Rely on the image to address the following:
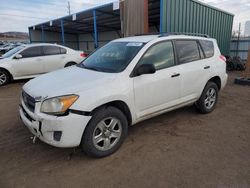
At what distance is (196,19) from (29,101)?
9.53 metres

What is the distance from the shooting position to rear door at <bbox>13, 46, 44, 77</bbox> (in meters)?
7.95

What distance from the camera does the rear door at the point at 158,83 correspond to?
3189mm

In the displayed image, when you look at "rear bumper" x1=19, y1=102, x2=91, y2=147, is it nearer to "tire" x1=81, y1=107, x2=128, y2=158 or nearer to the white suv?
the white suv

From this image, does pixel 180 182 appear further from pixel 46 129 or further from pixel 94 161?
pixel 46 129

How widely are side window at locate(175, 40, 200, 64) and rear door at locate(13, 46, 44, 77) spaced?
628 centimetres

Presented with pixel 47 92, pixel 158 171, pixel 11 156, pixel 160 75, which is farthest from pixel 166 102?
pixel 11 156

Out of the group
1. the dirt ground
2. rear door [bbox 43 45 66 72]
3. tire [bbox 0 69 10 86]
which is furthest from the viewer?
rear door [bbox 43 45 66 72]

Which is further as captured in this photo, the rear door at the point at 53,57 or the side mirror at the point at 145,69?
the rear door at the point at 53,57

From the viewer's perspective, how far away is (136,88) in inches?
122

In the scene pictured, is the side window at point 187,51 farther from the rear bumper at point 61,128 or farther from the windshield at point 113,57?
the rear bumper at point 61,128

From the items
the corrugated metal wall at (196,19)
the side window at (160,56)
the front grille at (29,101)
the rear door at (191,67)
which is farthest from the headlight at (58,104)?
the corrugated metal wall at (196,19)

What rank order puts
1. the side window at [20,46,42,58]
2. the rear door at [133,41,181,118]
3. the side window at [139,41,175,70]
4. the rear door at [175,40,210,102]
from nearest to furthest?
the rear door at [133,41,181,118]
the side window at [139,41,175,70]
the rear door at [175,40,210,102]
the side window at [20,46,42,58]

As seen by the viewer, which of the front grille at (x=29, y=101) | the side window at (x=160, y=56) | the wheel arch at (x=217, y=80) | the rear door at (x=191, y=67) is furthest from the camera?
the wheel arch at (x=217, y=80)

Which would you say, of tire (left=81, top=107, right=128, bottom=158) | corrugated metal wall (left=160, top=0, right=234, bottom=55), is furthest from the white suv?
corrugated metal wall (left=160, top=0, right=234, bottom=55)
